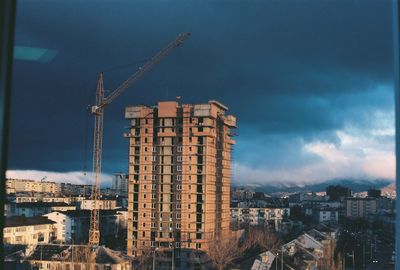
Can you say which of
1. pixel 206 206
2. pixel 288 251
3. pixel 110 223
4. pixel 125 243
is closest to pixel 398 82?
pixel 288 251

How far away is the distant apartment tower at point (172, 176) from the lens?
823 cm

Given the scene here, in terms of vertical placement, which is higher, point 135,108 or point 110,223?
point 135,108

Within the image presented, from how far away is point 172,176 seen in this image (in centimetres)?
Result: 845

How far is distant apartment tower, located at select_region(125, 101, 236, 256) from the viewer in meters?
8.23

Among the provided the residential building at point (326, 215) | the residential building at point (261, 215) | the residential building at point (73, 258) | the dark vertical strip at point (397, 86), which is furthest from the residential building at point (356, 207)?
the dark vertical strip at point (397, 86)

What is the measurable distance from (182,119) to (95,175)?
8.62 feet

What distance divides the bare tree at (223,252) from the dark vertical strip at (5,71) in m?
6.48

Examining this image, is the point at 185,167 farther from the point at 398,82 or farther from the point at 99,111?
the point at 398,82

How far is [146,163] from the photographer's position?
8.62 meters

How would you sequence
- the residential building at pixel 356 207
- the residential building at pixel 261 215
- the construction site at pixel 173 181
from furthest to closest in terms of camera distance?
the residential building at pixel 261 215
the residential building at pixel 356 207
the construction site at pixel 173 181

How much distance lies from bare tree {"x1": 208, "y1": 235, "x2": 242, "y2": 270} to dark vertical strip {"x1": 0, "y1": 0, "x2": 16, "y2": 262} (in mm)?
6478

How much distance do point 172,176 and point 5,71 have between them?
7.97m

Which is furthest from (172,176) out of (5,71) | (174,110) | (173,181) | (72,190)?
(5,71)

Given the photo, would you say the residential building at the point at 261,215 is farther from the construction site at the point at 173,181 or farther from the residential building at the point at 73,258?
the residential building at the point at 73,258
